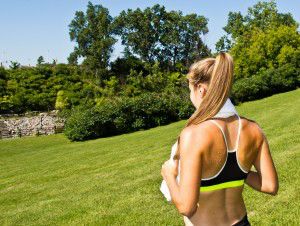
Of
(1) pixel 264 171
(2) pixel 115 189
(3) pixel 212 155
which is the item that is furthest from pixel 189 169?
(2) pixel 115 189

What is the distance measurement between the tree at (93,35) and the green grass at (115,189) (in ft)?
167

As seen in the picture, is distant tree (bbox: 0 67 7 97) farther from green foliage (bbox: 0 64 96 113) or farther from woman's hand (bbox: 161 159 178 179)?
woman's hand (bbox: 161 159 178 179)

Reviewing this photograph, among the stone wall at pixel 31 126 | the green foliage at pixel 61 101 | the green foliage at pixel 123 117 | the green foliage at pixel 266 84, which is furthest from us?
the green foliage at pixel 61 101

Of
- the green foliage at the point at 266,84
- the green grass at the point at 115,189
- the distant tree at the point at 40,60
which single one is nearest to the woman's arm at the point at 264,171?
the green grass at the point at 115,189

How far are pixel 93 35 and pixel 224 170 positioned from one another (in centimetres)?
7066

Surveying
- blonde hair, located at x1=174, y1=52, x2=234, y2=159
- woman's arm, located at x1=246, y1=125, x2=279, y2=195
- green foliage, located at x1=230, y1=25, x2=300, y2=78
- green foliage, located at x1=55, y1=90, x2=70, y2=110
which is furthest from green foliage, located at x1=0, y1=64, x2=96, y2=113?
blonde hair, located at x1=174, y1=52, x2=234, y2=159

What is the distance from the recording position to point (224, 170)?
2697 mm

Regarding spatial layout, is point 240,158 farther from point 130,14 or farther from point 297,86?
point 130,14

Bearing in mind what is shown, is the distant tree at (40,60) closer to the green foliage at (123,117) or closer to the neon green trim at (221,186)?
the green foliage at (123,117)

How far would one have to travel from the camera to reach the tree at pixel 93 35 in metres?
69.8

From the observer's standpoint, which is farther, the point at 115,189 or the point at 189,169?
the point at 115,189

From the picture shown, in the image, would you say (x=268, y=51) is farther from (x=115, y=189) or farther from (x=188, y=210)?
(x=188, y=210)

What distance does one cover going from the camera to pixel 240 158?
9.01 feet

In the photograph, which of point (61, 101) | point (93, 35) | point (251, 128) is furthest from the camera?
point (93, 35)
